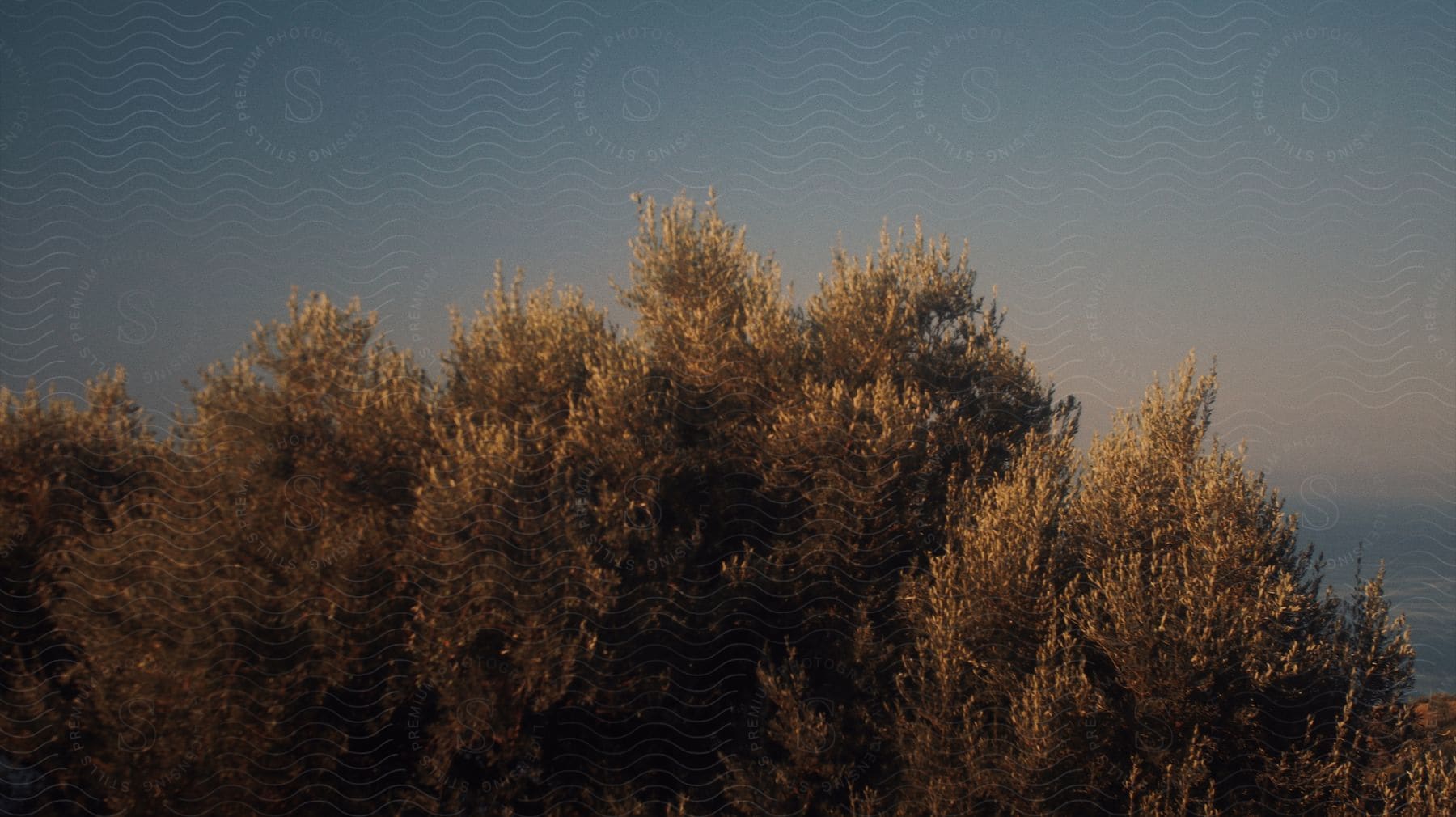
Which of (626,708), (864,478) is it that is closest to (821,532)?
(864,478)

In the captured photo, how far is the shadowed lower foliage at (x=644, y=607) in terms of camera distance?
1217 cm

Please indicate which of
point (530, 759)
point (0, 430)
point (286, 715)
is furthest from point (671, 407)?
point (0, 430)

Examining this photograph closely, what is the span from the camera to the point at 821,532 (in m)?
15.2

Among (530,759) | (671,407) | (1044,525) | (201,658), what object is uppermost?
(671,407)

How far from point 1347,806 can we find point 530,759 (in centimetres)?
1127

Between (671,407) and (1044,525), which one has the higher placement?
(671,407)

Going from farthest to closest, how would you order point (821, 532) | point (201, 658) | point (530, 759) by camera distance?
point (821, 532)
point (530, 759)
point (201, 658)

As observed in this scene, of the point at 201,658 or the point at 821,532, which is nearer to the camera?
the point at 201,658

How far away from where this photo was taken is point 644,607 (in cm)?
1334

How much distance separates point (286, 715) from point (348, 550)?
221 cm

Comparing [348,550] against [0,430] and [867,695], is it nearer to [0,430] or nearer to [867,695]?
[0,430]

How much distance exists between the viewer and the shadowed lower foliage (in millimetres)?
12172

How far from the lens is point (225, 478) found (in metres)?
12.9

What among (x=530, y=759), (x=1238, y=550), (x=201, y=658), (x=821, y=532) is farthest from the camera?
(x=821, y=532)
